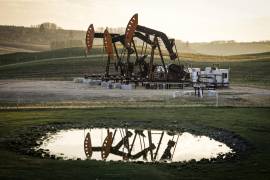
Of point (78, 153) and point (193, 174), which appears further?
point (78, 153)

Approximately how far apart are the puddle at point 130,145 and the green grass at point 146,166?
134cm

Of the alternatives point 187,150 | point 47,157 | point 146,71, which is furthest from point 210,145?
point 146,71

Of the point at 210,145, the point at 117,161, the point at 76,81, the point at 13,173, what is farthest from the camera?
the point at 76,81

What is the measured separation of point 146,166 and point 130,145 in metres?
3.58

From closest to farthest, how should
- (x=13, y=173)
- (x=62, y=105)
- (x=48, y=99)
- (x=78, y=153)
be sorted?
(x=13, y=173)
(x=78, y=153)
(x=62, y=105)
(x=48, y=99)

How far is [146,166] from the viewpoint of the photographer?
41.0 ft

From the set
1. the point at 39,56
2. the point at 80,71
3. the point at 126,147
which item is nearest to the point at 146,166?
the point at 126,147

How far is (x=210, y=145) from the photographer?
16.5m

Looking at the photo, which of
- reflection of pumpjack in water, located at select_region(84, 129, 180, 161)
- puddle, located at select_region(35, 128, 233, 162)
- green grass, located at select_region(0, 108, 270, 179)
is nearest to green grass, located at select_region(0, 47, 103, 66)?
A: green grass, located at select_region(0, 108, 270, 179)

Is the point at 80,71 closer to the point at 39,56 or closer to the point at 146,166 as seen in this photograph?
the point at 39,56

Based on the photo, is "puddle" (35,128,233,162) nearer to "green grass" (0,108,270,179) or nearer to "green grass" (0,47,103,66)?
"green grass" (0,108,270,179)

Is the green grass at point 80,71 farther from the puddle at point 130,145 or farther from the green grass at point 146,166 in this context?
the puddle at point 130,145

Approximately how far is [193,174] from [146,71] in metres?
31.0

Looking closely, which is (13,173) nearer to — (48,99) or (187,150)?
(187,150)
